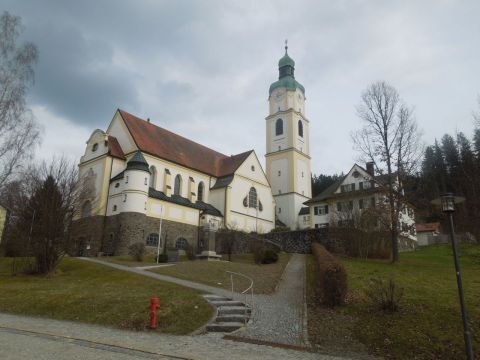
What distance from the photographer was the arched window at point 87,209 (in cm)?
3556

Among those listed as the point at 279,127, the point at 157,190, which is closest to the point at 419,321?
the point at 157,190

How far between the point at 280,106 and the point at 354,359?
5150 cm

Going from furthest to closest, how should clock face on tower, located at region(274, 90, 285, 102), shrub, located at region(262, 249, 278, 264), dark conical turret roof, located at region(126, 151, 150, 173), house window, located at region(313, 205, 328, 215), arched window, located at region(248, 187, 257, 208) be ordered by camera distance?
clock face on tower, located at region(274, 90, 285, 102) < arched window, located at region(248, 187, 257, 208) < house window, located at region(313, 205, 328, 215) < dark conical turret roof, located at region(126, 151, 150, 173) < shrub, located at region(262, 249, 278, 264)

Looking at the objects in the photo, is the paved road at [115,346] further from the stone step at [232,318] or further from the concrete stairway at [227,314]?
A: the stone step at [232,318]

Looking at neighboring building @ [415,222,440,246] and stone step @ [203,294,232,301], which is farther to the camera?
neighboring building @ [415,222,440,246]

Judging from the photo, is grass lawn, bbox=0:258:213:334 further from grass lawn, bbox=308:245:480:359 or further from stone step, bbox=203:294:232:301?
grass lawn, bbox=308:245:480:359

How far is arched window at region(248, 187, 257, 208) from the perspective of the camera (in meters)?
46.8

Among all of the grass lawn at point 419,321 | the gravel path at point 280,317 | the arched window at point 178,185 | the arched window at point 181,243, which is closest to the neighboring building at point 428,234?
the arched window at point 181,243

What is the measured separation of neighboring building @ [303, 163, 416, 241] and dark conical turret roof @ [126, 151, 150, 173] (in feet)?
54.4

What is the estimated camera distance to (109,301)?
13.3m

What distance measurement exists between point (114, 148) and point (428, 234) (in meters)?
41.2

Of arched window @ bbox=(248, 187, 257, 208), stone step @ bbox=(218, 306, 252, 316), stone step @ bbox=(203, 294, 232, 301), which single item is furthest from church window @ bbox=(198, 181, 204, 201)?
stone step @ bbox=(218, 306, 252, 316)

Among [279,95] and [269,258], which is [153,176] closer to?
[269,258]


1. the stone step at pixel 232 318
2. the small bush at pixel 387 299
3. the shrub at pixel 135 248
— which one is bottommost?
the stone step at pixel 232 318
